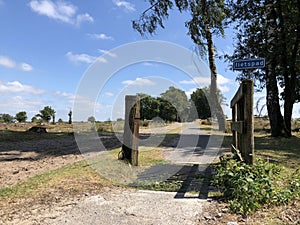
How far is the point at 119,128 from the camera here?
16.5 m

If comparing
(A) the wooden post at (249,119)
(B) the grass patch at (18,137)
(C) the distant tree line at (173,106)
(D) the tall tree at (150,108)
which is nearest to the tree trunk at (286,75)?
(C) the distant tree line at (173,106)

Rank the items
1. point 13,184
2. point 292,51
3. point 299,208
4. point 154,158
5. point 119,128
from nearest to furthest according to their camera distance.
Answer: point 299,208
point 13,184
point 154,158
point 292,51
point 119,128

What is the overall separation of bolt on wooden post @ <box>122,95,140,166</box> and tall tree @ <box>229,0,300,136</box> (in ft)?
27.0

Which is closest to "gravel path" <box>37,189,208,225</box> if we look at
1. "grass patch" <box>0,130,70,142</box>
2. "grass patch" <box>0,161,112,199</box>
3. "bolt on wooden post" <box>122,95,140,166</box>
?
"grass patch" <box>0,161,112,199</box>

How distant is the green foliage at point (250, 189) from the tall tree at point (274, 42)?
9.54m

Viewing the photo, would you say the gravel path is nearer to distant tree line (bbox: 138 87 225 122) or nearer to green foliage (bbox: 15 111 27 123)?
distant tree line (bbox: 138 87 225 122)

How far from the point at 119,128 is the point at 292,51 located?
10.2 m

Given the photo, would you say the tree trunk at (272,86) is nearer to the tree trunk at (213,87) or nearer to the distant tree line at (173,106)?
the tree trunk at (213,87)

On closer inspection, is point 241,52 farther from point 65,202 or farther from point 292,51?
Result: point 65,202

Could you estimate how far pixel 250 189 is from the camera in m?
3.32

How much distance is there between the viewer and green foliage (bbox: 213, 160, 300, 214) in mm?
3229

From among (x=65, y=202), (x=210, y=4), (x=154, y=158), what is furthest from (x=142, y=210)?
(x=210, y=4)

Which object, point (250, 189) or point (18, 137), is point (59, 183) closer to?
point (250, 189)

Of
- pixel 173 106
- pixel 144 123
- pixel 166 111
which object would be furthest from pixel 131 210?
pixel 173 106
